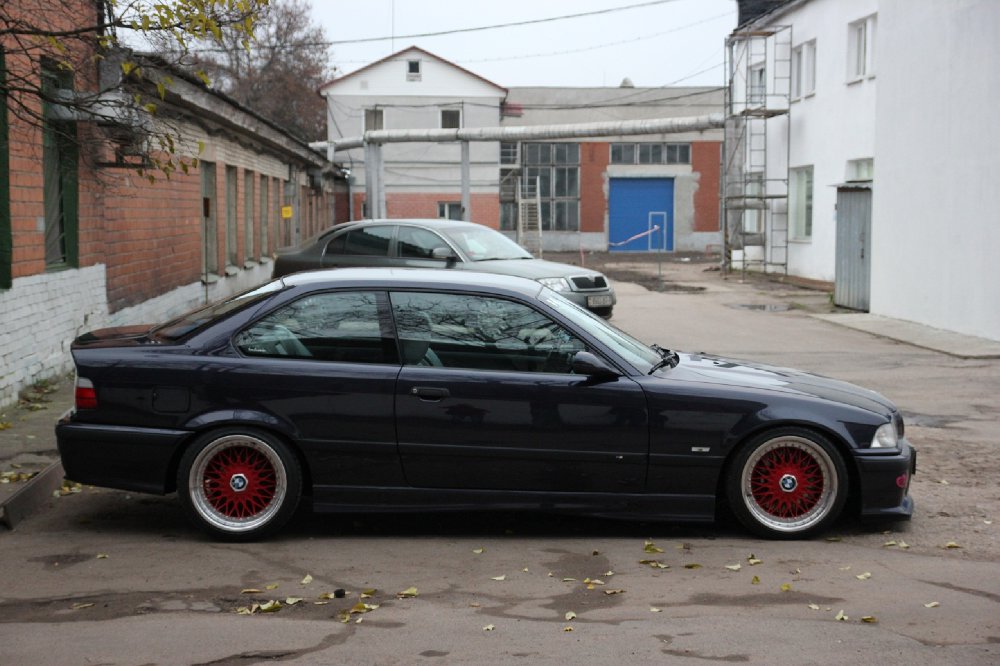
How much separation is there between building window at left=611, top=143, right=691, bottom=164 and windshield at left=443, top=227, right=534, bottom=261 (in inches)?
1662

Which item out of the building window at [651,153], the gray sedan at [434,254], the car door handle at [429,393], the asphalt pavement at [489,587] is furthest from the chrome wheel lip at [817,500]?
the building window at [651,153]

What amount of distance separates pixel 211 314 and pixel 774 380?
125 inches

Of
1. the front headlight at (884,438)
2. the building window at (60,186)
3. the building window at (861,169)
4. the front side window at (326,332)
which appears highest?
the building window at (861,169)

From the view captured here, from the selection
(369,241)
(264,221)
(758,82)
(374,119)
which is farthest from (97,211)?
(374,119)

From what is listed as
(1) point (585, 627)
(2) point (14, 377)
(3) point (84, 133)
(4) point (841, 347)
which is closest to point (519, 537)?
(1) point (585, 627)

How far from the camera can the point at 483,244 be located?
53.5 feet

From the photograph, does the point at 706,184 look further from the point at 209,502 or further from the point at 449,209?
the point at 209,502

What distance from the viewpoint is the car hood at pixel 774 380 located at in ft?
22.0

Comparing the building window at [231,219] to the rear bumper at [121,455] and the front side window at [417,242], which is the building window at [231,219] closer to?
the front side window at [417,242]

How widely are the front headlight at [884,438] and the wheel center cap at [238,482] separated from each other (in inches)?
131

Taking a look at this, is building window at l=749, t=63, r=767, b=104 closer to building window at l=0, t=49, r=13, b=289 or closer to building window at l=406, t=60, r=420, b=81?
building window at l=406, t=60, r=420, b=81

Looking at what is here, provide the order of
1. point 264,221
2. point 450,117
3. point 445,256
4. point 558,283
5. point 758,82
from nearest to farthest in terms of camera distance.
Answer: point 445,256 < point 558,283 < point 264,221 < point 758,82 < point 450,117

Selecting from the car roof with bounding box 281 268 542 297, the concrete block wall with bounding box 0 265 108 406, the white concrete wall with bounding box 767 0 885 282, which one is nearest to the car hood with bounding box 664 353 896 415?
the car roof with bounding box 281 268 542 297

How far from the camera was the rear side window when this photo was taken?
16047 millimetres
